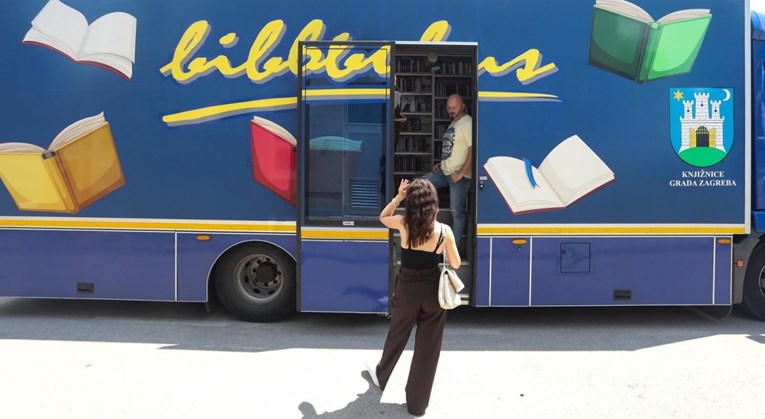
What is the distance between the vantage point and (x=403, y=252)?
13.1ft

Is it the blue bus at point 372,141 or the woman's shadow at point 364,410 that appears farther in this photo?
the blue bus at point 372,141

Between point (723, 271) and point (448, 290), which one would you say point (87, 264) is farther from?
point (723, 271)

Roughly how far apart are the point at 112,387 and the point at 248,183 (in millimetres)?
2208

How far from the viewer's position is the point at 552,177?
5.68 meters

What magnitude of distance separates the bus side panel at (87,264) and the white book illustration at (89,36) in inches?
66.2

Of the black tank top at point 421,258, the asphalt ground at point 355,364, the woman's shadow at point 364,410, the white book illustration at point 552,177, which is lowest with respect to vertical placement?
the woman's shadow at point 364,410

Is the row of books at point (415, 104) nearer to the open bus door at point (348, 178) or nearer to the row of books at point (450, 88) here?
the row of books at point (450, 88)

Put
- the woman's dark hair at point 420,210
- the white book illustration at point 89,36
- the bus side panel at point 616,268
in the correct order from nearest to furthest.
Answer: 1. the woman's dark hair at point 420,210
2. the bus side panel at point 616,268
3. the white book illustration at point 89,36

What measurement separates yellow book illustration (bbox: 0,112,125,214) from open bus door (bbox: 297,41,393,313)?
198 centimetres

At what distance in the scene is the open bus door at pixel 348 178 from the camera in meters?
5.62

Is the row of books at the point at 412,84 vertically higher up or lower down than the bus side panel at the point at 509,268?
higher up

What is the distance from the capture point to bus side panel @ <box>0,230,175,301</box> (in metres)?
5.89

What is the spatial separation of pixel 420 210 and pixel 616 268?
289 centimetres

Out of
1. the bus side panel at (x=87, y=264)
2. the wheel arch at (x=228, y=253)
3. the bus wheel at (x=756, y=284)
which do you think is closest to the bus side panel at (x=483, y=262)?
the wheel arch at (x=228, y=253)
